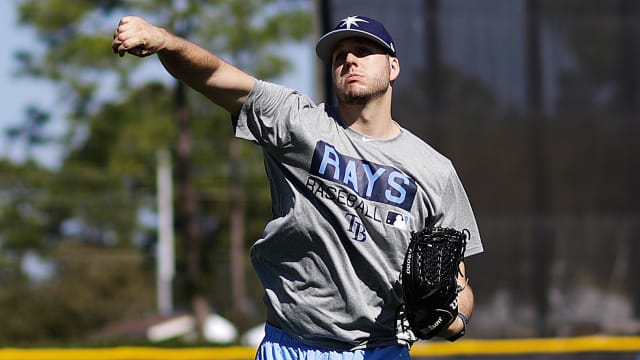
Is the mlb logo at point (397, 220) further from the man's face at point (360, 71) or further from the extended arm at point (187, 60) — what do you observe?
the extended arm at point (187, 60)

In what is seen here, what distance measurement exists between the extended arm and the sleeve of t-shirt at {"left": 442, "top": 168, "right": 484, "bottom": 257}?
67 cm

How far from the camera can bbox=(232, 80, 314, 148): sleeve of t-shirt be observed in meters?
3.32

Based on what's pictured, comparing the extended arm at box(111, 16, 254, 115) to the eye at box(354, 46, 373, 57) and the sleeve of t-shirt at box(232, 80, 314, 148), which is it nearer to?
the sleeve of t-shirt at box(232, 80, 314, 148)

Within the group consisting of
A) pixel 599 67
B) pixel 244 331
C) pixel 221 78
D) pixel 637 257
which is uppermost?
pixel 599 67

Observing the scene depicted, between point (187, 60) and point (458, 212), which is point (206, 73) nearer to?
point (187, 60)

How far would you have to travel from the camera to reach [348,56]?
336 cm

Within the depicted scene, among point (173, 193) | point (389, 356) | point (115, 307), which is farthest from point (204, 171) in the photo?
point (389, 356)

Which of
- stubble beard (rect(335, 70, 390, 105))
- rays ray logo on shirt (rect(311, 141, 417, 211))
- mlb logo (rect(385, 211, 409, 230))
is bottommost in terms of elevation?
mlb logo (rect(385, 211, 409, 230))

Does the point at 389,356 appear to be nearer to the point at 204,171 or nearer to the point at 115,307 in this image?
the point at 115,307

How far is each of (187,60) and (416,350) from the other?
525 cm

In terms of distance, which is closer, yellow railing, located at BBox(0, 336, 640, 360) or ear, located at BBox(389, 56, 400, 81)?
ear, located at BBox(389, 56, 400, 81)

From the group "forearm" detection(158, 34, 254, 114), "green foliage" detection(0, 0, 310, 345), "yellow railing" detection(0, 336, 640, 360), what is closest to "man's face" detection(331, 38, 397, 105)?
"forearm" detection(158, 34, 254, 114)

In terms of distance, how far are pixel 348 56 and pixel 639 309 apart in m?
7.45

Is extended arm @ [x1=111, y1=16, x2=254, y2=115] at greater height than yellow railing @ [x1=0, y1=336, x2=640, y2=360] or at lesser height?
greater
